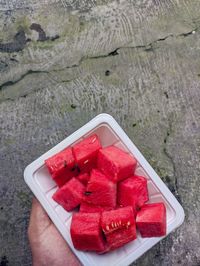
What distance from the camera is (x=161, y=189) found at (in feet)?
5.41

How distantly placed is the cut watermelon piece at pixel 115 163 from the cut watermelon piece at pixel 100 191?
3 centimetres

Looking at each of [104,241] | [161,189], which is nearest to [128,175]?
[161,189]

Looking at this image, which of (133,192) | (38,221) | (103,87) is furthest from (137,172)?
A: (103,87)

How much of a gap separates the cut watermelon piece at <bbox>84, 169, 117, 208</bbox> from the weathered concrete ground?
0.47 meters

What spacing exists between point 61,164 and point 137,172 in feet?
0.95

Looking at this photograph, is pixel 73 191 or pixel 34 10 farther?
pixel 34 10

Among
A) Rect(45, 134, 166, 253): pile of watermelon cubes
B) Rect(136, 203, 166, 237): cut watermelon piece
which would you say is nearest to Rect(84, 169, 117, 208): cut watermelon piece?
Rect(45, 134, 166, 253): pile of watermelon cubes

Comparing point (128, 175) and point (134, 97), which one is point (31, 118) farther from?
point (128, 175)

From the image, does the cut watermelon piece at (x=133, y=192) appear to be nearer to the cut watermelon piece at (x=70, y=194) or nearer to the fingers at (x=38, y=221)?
the cut watermelon piece at (x=70, y=194)

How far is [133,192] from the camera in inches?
63.7

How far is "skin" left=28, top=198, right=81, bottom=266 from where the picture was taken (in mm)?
1660

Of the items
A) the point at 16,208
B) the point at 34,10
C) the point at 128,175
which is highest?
the point at 34,10

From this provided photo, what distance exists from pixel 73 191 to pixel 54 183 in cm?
12

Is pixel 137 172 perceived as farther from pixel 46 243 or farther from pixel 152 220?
pixel 46 243
